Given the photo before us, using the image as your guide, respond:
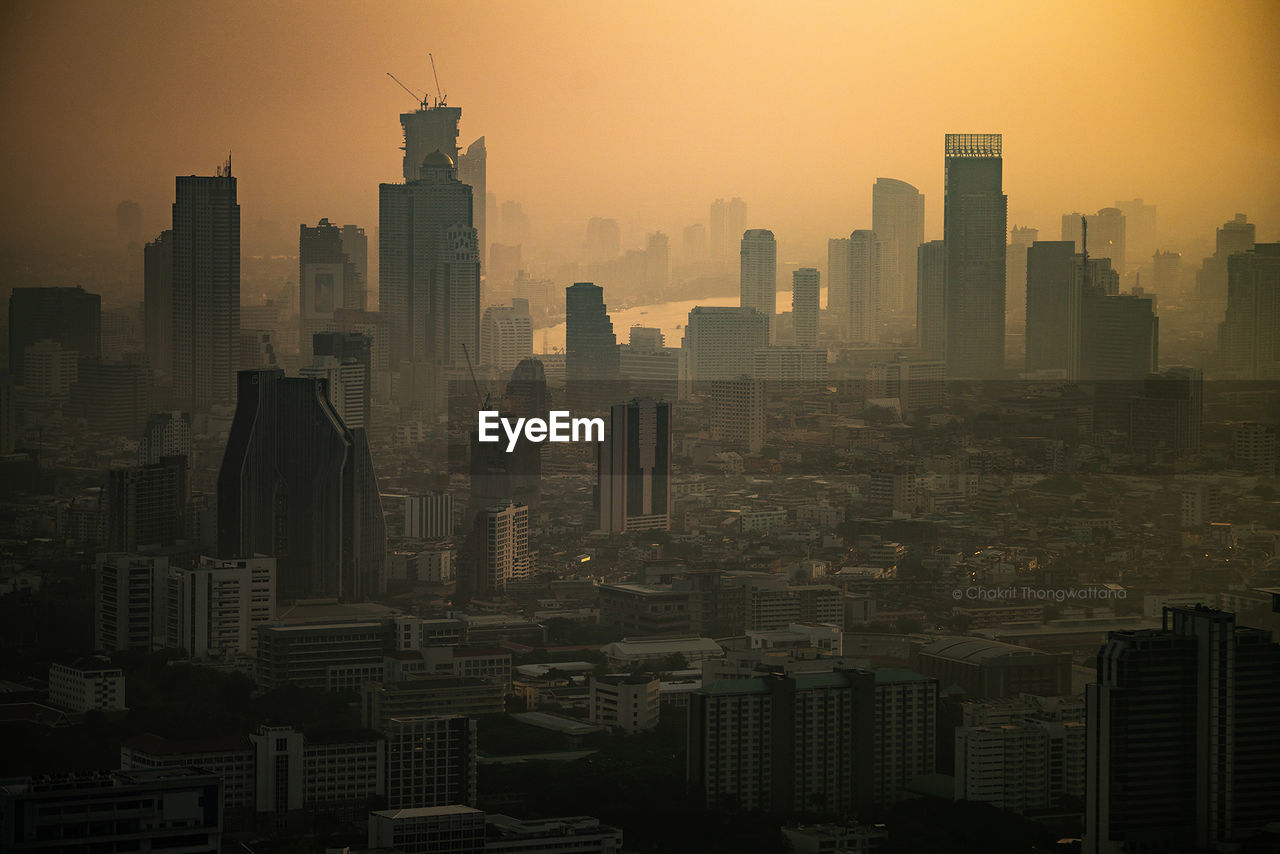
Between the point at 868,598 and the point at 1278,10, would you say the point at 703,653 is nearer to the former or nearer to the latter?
the point at 868,598

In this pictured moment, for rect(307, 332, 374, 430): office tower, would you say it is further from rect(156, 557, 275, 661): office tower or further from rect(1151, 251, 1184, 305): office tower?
rect(1151, 251, 1184, 305): office tower

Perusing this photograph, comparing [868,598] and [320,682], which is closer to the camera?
[320,682]

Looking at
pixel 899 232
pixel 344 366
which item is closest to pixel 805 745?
pixel 899 232

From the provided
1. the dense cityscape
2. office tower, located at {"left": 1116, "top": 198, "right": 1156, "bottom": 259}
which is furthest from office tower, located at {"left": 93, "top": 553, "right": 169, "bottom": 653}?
office tower, located at {"left": 1116, "top": 198, "right": 1156, "bottom": 259}

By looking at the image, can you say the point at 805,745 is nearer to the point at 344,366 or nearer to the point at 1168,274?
the point at 1168,274

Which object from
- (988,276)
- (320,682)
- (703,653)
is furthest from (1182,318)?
(320,682)

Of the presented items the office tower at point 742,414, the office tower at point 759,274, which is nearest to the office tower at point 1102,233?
the office tower at point 759,274
